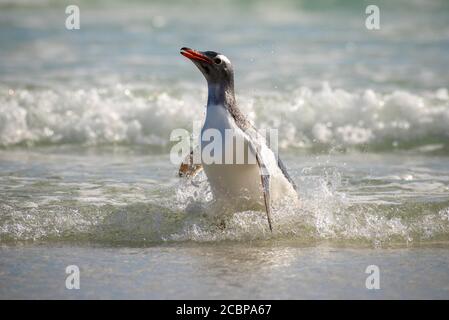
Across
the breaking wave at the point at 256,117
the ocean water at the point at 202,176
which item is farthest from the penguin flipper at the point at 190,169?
the breaking wave at the point at 256,117

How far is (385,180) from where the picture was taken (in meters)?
8.48

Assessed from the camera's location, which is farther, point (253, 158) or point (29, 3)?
point (29, 3)

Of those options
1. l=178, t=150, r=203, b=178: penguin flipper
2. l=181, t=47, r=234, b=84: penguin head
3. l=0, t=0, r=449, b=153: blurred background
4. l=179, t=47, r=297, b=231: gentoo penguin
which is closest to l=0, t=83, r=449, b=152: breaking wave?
l=0, t=0, r=449, b=153: blurred background

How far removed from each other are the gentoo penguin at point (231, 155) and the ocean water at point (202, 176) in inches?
7.0

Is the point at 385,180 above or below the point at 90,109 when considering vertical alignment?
below

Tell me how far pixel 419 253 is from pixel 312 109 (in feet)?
19.8

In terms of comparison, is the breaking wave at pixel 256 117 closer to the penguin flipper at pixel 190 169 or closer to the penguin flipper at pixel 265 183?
the penguin flipper at pixel 190 169

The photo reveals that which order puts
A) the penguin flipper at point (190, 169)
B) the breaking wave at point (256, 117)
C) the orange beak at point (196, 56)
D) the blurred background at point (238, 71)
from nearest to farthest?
the orange beak at point (196, 56) < the penguin flipper at point (190, 169) < the breaking wave at point (256, 117) < the blurred background at point (238, 71)

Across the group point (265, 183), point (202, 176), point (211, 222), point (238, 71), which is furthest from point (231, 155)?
point (238, 71)

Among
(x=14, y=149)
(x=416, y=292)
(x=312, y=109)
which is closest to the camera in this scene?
(x=416, y=292)

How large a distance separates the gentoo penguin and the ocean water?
0.18 metres

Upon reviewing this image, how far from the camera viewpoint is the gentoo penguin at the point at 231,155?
6.34 metres

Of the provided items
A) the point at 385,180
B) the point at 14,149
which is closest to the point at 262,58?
the point at 14,149

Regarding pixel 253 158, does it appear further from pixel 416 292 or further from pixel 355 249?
pixel 416 292
